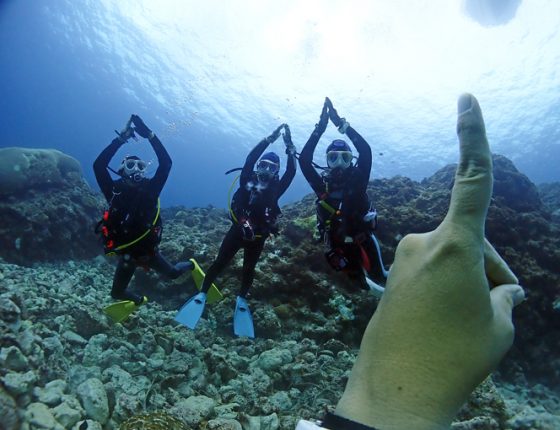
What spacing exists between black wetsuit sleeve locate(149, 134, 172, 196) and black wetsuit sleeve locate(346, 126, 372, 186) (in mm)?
3437

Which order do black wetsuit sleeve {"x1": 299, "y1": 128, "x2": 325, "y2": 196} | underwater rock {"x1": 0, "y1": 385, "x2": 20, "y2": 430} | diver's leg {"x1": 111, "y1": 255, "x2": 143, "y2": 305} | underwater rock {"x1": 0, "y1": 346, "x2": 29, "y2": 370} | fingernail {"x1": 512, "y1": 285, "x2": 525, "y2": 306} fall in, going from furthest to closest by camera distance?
diver's leg {"x1": 111, "y1": 255, "x2": 143, "y2": 305}, black wetsuit sleeve {"x1": 299, "y1": 128, "x2": 325, "y2": 196}, underwater rock {"x1": 0, "y1": 346, "x2": 29, "y2": 370}, underwater rock {"x1": 0, "y1": 385, "x2": 20, "y2": 430}, fingernail {"x1": 512, "y1": 285, "x2": 525, "y2": 306}

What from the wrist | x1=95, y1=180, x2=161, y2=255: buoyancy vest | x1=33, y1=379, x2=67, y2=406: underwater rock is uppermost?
the wrist

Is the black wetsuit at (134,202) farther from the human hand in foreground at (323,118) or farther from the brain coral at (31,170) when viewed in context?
the brain coral at (31,170)

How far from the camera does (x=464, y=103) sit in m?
1.26

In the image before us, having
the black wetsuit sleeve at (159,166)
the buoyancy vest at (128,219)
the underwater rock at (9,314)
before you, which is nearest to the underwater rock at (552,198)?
the black wetsuit sleeve at (159,166)

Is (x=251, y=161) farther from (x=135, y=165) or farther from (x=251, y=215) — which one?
(x=135, y=165)

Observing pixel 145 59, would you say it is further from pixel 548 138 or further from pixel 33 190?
pixel 548 138

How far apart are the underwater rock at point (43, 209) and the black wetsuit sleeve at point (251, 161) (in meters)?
8.36

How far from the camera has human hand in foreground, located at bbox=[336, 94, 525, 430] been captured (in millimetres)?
1116

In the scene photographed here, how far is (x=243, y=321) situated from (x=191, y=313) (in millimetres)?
963

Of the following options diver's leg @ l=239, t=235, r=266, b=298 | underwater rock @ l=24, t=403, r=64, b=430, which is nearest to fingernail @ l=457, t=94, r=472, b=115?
underwater rock @ l=24, t=403, r=64, b=430

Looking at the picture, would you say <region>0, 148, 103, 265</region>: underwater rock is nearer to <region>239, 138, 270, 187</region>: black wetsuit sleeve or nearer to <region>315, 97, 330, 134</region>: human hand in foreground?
<region>239, 138, 270, 187</region>: black wetsuit sleeve

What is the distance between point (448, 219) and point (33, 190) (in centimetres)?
1474

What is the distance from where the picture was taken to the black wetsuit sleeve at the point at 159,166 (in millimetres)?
6514
